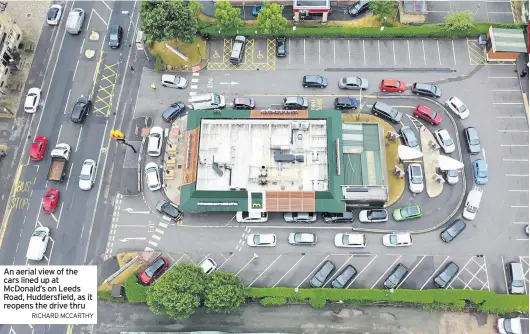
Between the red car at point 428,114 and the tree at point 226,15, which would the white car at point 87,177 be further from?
the red car at point 428,114

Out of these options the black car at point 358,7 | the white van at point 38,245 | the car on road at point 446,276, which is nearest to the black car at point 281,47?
the black car at point 358,7

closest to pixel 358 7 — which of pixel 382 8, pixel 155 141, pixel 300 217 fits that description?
pixel 382 8

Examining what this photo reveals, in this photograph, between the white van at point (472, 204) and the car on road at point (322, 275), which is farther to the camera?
the white van at point (472, 204)

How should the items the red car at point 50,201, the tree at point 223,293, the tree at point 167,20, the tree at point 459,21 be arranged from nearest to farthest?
1. the tree at point 223,293
2. the red car at point 50,201
3. the tree at point 167,20
4. the tree at point 459,21

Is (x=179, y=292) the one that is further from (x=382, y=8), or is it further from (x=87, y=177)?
(x=382, y=8)

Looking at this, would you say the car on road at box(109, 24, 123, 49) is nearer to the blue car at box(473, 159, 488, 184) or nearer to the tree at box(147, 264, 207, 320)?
the tree at box(147, 264, 207, 320)

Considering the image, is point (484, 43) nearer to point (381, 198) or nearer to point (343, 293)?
point (381, 198)

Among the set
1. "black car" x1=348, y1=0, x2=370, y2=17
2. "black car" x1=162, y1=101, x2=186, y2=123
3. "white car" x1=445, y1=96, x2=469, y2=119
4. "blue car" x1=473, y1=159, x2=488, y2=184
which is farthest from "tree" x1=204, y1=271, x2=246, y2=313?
"black car" x1=348, y1=0, x2=370, y2=17
